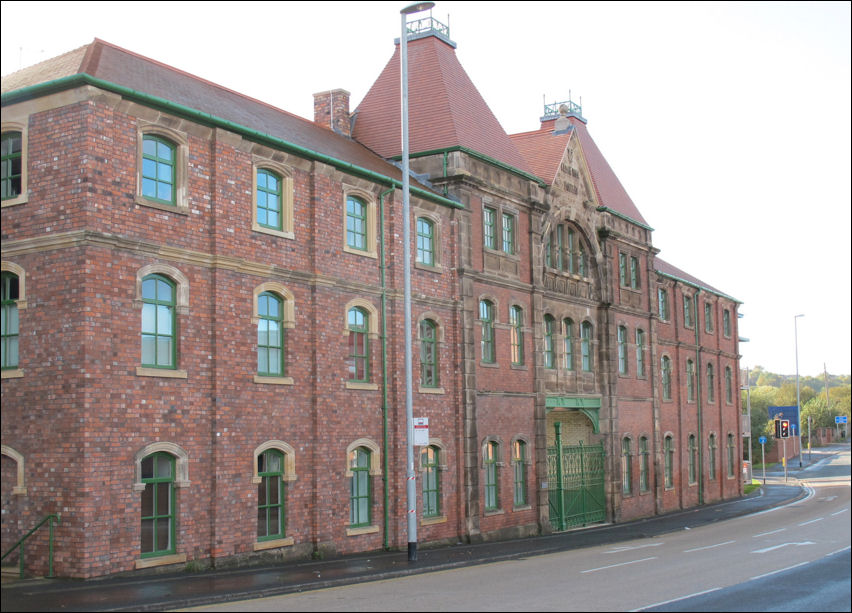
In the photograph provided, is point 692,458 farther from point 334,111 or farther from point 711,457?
point 334,111

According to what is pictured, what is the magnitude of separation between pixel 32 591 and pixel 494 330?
55.5 feet

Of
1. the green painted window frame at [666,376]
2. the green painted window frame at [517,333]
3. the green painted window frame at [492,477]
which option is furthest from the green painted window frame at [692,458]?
the green painted window frame at [492,477]

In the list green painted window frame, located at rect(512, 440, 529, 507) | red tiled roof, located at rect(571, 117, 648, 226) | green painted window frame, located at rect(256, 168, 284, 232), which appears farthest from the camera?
red tiled roof, located at rect(571, 117, 648, 226)

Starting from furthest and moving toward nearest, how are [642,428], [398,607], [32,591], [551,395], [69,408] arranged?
[642,428], [551,395], [69,408], [32,591], [398,607]

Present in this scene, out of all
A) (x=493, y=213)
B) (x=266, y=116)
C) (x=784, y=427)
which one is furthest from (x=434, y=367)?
(x=784, y=427)

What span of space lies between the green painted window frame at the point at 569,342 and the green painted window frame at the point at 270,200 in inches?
601

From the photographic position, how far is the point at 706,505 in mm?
45969

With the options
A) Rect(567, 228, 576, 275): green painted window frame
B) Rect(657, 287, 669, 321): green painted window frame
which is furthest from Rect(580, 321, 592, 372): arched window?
Rect(657, 287, 669, 321): green painted window frame

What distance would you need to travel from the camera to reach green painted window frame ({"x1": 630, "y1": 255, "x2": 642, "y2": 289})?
4047cm

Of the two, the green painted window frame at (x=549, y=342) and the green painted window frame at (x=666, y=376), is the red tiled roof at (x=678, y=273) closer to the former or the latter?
the green painted window frame at (x=666, y=376)

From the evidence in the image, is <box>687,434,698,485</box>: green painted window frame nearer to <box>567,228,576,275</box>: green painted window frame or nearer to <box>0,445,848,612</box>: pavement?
<box>567,228,576,275</box>: green painted window frame

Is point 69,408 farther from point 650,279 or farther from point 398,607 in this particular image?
point 650,279

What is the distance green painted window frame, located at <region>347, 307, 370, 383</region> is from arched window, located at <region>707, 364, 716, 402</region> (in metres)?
30.0

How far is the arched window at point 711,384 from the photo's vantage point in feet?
162
